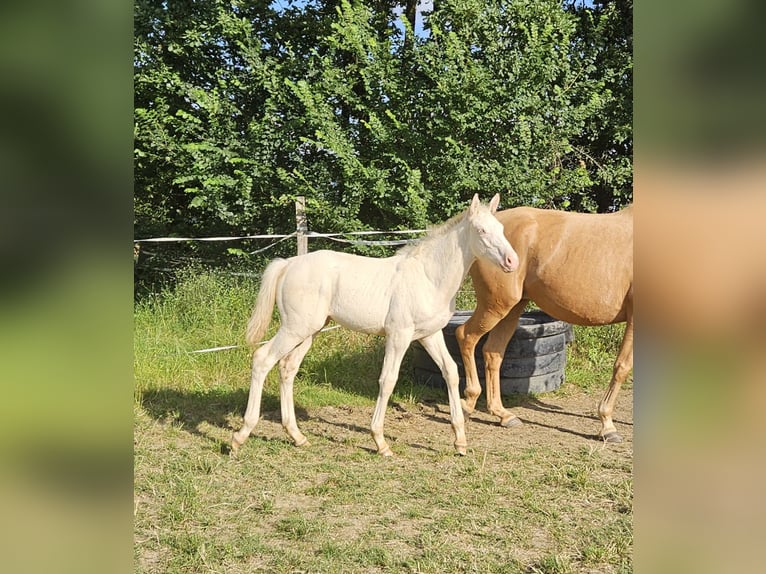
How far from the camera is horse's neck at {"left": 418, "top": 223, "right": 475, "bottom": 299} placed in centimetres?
404

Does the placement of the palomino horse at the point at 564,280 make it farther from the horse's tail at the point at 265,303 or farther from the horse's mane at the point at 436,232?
the horse's tail at the point at 265,303

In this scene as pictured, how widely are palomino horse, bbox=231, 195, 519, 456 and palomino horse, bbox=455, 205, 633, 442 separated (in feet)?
2.51

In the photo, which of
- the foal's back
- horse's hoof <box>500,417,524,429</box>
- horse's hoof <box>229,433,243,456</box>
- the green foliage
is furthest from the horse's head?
the green foliage

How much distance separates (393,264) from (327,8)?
689cm

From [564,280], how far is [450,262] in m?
1.08

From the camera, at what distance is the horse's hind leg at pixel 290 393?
426 cm

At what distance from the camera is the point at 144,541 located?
2.75 m

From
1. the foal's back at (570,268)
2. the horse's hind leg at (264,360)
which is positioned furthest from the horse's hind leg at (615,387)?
the horse's hind leg at (264,360)

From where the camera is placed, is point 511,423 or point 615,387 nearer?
point 615,387

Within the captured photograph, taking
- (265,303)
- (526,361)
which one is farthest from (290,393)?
(526,361)

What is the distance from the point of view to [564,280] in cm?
459

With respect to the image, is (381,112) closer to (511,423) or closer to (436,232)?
(436,232)
